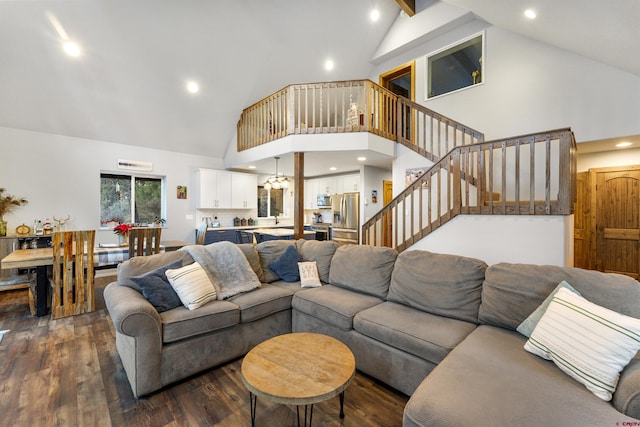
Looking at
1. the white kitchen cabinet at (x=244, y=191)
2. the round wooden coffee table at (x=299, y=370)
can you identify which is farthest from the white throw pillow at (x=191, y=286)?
the white kitchen cabinet at (x=244, y=191)

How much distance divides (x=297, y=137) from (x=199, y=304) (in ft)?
11.8

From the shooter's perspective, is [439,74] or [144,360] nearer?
[144,360]

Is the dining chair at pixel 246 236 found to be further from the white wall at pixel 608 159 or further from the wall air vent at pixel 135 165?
the white wall at pixel 608 159

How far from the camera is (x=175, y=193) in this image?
253 inches

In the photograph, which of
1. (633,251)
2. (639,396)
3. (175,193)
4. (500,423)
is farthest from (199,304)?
(633,251)

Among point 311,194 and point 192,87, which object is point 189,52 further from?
point 311,194

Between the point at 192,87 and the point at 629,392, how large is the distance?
6.61 metres

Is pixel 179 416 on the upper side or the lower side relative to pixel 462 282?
lower

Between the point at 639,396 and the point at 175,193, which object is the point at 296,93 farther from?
the point at 639,396

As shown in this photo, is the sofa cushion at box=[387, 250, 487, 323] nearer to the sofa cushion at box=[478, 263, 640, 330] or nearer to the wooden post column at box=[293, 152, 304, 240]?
the sofa cushion at box=[478, 263, 640, 330]

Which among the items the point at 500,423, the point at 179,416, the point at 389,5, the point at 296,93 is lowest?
the point at 179,416

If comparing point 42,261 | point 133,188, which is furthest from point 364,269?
point 133,188

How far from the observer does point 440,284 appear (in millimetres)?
2289

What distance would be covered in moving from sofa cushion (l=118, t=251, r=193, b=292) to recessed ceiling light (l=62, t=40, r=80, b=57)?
151 inches
